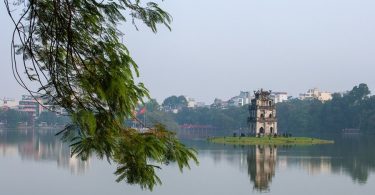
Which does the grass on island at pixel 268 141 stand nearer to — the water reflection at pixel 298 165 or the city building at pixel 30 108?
the water reflection at pixel 298 165

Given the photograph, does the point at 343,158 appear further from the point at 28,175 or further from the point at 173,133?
the point at 173,133

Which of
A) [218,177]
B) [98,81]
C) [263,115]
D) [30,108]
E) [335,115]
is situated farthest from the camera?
[30,108]

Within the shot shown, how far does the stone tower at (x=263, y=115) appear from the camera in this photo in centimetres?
7456

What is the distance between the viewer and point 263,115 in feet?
245

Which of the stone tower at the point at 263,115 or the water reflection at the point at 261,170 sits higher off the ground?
the stone tower at the point at 263,115

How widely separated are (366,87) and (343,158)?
216 ft

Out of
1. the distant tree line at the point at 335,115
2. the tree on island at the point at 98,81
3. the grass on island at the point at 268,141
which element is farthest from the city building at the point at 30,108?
the tree on island at the point at 98,81

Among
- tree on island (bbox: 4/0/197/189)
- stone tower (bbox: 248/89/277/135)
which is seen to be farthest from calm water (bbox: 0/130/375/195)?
stone tower (bbox: 248/89/277/135)

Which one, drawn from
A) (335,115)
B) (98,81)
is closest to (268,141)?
(335,115)

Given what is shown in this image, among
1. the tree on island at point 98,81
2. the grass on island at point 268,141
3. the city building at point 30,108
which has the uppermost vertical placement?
the city building at point 30,108

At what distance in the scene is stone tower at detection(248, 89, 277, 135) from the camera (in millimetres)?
74562

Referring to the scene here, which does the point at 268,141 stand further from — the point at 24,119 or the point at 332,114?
the point at 24,119

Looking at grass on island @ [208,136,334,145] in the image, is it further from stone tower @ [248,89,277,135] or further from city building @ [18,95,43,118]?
city building @ [18,95,43,118]

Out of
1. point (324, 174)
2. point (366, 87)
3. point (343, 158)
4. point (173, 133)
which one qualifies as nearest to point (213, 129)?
point (366, 87)
